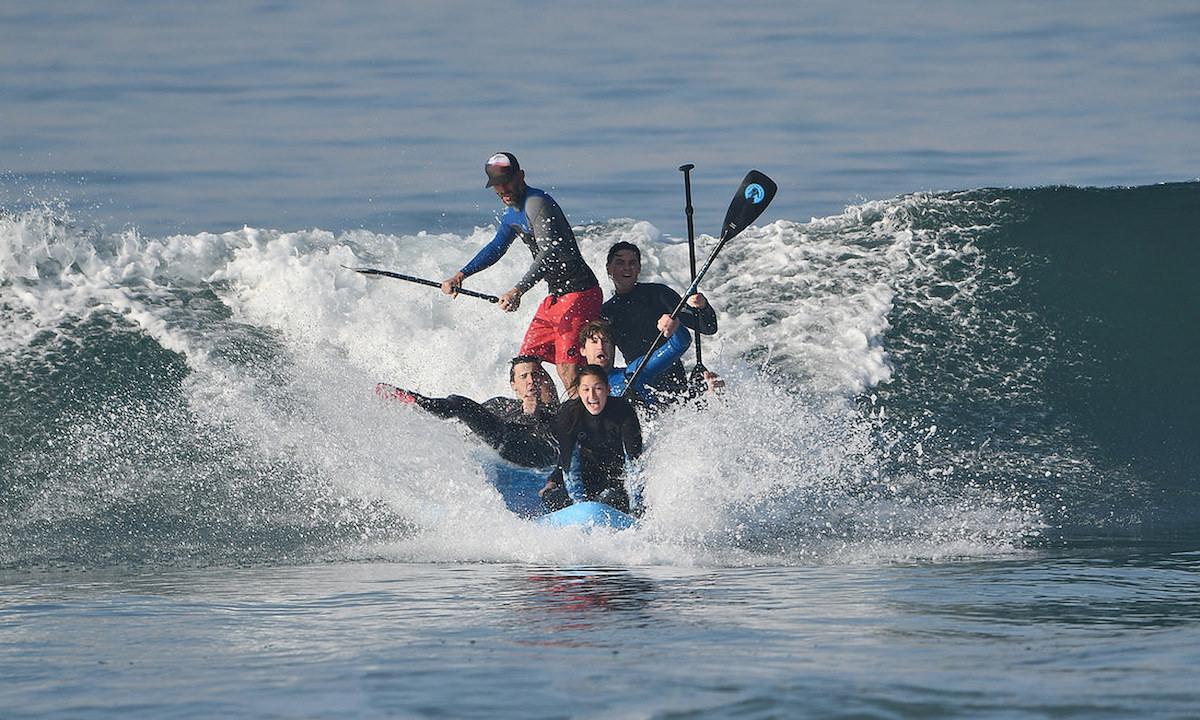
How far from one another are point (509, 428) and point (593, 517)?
993 millimetres

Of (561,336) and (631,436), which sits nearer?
(631,436)

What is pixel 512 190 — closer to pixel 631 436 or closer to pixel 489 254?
pixel 489 254

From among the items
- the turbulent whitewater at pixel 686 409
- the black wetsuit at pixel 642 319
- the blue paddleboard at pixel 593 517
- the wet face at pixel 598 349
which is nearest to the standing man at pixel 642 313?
the black wetsuit at pixel 642 319

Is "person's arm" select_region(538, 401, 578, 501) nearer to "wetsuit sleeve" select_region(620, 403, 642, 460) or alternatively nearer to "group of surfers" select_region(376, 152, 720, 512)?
"group of surfers" select_region(376, 152, 720, 512)

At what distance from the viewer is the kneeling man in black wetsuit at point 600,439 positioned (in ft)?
23.4

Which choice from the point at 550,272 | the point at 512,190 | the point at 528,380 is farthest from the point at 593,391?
the point at 512,190

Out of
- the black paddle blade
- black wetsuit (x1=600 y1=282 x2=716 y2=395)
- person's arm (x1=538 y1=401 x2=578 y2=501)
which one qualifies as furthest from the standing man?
person's arm (x1=538 y1=401 x2=578 y2=501)

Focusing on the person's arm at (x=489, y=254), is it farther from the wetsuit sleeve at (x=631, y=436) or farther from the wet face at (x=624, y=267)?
the wetsuit sleeve at (x=631, y=436)

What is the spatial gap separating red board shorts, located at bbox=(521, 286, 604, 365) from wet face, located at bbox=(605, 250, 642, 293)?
192 millimetres

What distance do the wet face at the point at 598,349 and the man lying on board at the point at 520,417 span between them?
0.44 m

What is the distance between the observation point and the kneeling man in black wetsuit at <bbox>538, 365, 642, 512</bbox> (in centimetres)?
714

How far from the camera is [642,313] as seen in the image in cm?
813

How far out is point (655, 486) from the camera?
7383 millimetres

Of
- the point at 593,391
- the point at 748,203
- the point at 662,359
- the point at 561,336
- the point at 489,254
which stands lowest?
the point at 593,391
